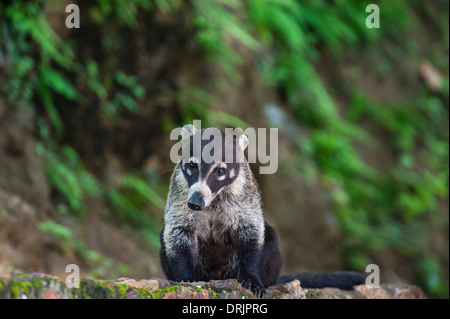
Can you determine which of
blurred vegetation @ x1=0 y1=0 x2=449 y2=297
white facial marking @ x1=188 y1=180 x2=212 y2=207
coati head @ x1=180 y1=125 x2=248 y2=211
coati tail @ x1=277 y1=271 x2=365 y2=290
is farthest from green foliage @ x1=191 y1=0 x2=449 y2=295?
white facial marking @ x1=188 y1=180 x2=212 y2=207

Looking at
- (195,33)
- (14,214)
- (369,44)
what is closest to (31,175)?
(14,214)

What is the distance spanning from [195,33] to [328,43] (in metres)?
5.21

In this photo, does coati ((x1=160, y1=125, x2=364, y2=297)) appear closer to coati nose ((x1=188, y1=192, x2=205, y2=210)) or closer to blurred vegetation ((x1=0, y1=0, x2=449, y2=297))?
coati nose ((x1=188, y1=192, x2=205, y2=210))

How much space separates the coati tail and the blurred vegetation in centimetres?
396

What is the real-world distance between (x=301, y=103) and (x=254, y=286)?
9741 millimetres

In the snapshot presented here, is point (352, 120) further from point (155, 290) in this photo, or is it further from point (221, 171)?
point (155, 290)

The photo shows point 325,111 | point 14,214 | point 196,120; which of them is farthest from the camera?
point 325,111

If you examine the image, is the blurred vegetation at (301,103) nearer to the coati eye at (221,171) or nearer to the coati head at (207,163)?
the coati head at (207,163)

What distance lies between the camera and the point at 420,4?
1981cm

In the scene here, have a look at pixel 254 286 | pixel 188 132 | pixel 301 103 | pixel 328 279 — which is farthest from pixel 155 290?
pixel 301 103

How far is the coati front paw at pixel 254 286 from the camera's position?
549 centimetres

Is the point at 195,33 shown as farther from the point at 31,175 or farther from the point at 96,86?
the point at 31,175

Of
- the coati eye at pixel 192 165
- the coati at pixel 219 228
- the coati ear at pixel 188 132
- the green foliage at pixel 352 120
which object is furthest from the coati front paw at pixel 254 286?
the green foliage at pixel 352 120

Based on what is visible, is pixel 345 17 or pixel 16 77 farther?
pixel 345 17
